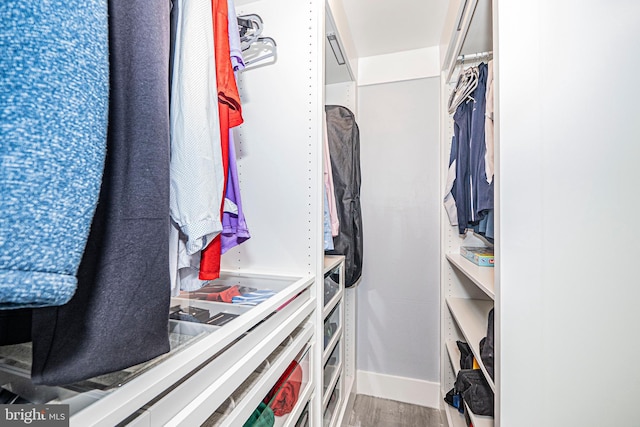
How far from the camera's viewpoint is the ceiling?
1.64 m

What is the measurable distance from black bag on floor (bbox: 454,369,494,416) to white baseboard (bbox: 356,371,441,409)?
2.87ft

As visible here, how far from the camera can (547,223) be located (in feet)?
2.50

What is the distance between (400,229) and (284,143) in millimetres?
1243

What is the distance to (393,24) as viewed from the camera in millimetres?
1799

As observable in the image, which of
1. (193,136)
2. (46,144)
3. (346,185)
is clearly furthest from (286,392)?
(346,185)

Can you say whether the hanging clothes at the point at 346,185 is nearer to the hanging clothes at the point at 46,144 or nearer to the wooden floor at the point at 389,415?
the wooden floor at the point at 389,415

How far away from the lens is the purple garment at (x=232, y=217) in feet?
2.29

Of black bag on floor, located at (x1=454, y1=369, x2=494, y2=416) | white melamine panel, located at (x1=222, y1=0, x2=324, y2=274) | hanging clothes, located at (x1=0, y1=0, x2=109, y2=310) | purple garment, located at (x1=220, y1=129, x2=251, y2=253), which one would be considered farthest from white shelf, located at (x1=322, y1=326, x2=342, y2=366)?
hanging clothes, located at (x1=0, y1=0, x2=109, y2=310)

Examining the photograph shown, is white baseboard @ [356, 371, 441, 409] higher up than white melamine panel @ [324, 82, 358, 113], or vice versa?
white melamine panel @ [324, 82, 358, 113]

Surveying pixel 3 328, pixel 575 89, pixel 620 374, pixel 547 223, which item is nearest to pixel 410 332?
pixel 620 374

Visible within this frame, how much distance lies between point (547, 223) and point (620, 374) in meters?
0.42

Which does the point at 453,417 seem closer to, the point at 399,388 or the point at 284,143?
the point at 399,388

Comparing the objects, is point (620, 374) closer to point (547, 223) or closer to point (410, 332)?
point (547, 223)

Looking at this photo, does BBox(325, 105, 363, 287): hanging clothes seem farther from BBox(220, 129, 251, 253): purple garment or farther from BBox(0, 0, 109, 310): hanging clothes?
BBox(0, 0, 109, 310): hanging clothes
